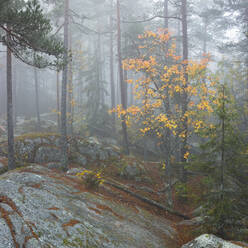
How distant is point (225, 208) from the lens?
473cm

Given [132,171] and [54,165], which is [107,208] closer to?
[132,171]

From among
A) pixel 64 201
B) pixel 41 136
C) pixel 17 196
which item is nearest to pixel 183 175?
pixel 64 201

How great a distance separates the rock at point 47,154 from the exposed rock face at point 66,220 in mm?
5652

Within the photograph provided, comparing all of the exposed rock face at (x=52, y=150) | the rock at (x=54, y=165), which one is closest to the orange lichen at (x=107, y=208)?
the rock at (x=54, y=165)

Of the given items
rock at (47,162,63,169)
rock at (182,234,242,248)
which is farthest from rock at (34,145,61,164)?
rock at (182,234,242,248)

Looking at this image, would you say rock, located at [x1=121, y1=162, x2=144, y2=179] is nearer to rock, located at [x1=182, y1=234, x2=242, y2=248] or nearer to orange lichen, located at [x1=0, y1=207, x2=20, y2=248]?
rock, located at [x1=182, y1=234, x2=242, y2=248]

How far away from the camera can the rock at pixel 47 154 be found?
11.6 metres

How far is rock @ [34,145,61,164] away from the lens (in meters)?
11.6

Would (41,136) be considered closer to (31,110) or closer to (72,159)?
(72,159)

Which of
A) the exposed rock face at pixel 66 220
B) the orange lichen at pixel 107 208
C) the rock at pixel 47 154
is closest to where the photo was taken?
the exposed rock face at pixel 66 220

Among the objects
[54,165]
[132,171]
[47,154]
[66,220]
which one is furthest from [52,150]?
[66,220]

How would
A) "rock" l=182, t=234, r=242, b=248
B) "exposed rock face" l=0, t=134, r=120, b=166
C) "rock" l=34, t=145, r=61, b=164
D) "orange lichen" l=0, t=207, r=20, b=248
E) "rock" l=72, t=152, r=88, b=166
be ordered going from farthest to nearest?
1. "rock" l=72, t=152, r=88, b=166
2. "rock" l=34, t=145, r=61, b=164
3. "exposed rock face" l=0, t=134, r=120, b=166
4. "rock" l=182, t=234, r=242, b=248
5. "orange lichen" l=0, t=207, r=20, b=248

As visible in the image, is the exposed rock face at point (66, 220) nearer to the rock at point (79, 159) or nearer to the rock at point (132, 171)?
the rock at point (132, 171)

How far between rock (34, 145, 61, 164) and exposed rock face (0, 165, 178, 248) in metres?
5.65
